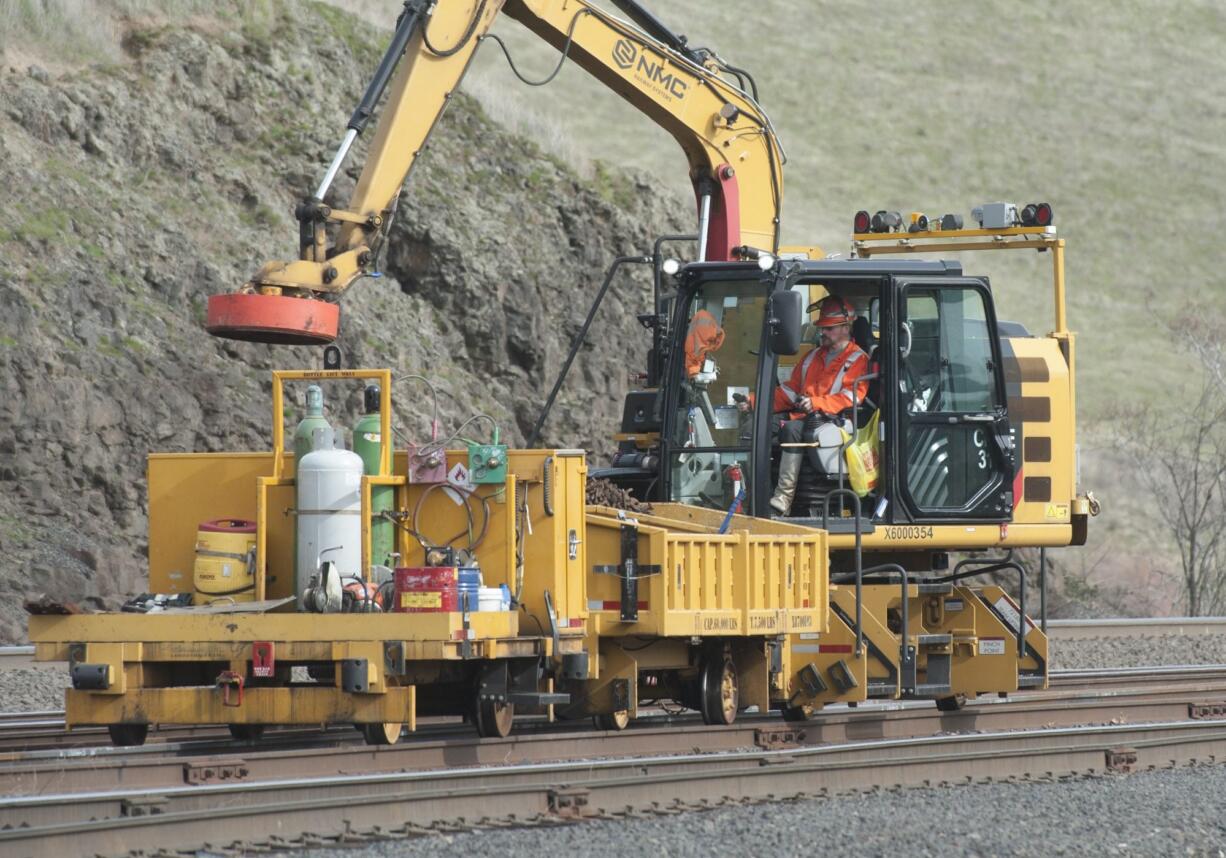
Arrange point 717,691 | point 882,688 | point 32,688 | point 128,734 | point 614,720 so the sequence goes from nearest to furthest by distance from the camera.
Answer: point 128,734 < point 614,720 < point 717,691 < point 882,688 < point 32,688

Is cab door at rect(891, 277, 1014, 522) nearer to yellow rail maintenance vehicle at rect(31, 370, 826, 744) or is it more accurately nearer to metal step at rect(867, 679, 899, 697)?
metal step at rect(867, 679, 899, 697)

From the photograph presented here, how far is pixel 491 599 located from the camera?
11.7m

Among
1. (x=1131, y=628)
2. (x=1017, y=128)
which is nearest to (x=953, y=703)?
(x=1131, y=628)

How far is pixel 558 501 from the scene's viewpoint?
39.9 ft

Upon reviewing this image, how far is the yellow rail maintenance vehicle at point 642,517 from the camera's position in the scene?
11.5 m

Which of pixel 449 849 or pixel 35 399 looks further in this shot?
pixel 35 399

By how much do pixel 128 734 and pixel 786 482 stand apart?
4.89 m

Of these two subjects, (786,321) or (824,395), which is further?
(824,395)

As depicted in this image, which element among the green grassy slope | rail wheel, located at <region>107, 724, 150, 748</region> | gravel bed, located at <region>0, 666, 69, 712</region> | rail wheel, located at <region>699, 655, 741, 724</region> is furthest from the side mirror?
the green grassy slope

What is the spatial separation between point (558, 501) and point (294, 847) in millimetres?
3820

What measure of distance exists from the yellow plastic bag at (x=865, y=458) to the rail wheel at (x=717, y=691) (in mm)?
1672

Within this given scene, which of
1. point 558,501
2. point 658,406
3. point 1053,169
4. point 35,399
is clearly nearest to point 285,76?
point 35,399

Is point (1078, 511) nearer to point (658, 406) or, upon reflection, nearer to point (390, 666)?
point (658, 406)

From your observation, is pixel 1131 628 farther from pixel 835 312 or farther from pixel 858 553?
pixel 858 553
